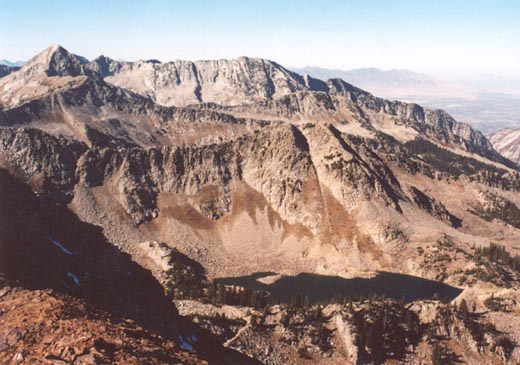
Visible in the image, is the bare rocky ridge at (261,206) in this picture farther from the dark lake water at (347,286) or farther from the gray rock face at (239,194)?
the dark lake water at (347,286)

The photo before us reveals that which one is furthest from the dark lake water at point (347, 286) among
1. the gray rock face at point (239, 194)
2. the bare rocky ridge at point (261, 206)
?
the gray rock face at point (239, 194)

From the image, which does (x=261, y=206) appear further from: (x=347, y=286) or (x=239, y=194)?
(x=347, y=286)

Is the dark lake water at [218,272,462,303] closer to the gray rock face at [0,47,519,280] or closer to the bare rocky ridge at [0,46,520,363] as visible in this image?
the bare rocky ridge at [0,46,520,363]

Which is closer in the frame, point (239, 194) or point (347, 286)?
point (347, 286)

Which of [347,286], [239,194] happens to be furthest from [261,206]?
[347,286]

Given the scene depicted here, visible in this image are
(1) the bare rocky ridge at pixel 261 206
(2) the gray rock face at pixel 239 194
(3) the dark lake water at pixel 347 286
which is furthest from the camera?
(2) the gray rock face at pixel 239 194

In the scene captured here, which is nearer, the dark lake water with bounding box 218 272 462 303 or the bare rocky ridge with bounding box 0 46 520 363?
the dark lake water with bounding box 218 272 462 303

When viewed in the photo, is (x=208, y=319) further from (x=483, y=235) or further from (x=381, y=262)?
(x=483, y=235)

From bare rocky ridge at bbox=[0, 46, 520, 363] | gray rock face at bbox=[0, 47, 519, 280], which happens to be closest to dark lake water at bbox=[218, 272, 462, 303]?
bare rocky ridge at bbox=[0, 46, 520, 363]
